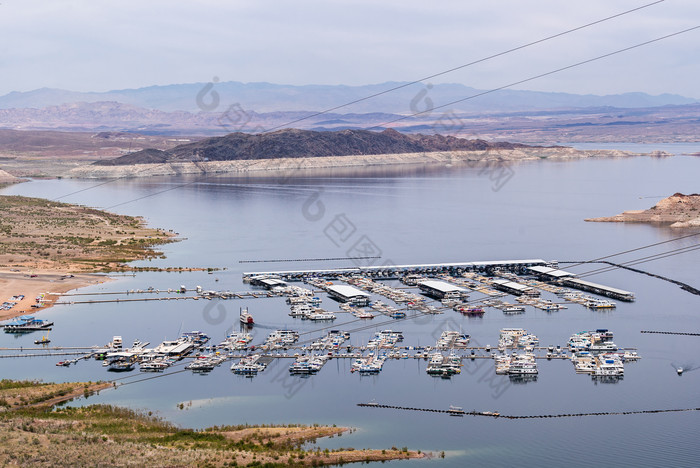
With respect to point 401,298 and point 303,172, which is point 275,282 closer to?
point 401,298

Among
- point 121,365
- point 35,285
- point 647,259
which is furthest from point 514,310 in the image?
point 35,285

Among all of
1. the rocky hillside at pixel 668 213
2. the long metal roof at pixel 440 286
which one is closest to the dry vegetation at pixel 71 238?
the long metal roof at pixel 440 286

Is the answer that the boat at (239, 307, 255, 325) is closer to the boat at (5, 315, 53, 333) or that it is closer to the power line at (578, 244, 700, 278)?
the boat at (5, 315, 53, 333)

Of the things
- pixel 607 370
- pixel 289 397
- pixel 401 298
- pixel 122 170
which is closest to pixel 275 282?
pixel 401 298

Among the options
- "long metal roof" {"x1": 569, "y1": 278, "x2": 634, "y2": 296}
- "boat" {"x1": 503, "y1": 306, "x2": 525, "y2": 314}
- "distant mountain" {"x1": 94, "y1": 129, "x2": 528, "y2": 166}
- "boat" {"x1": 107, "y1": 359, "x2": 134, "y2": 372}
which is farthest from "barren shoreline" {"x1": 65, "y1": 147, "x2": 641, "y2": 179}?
"boat" {"x1": 107, "y1": 359, "x2": 134, "y2": 372}

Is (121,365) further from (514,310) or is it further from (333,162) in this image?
(333,162)

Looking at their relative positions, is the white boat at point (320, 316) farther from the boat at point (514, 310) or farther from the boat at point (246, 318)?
the boat at point (514, 310)
